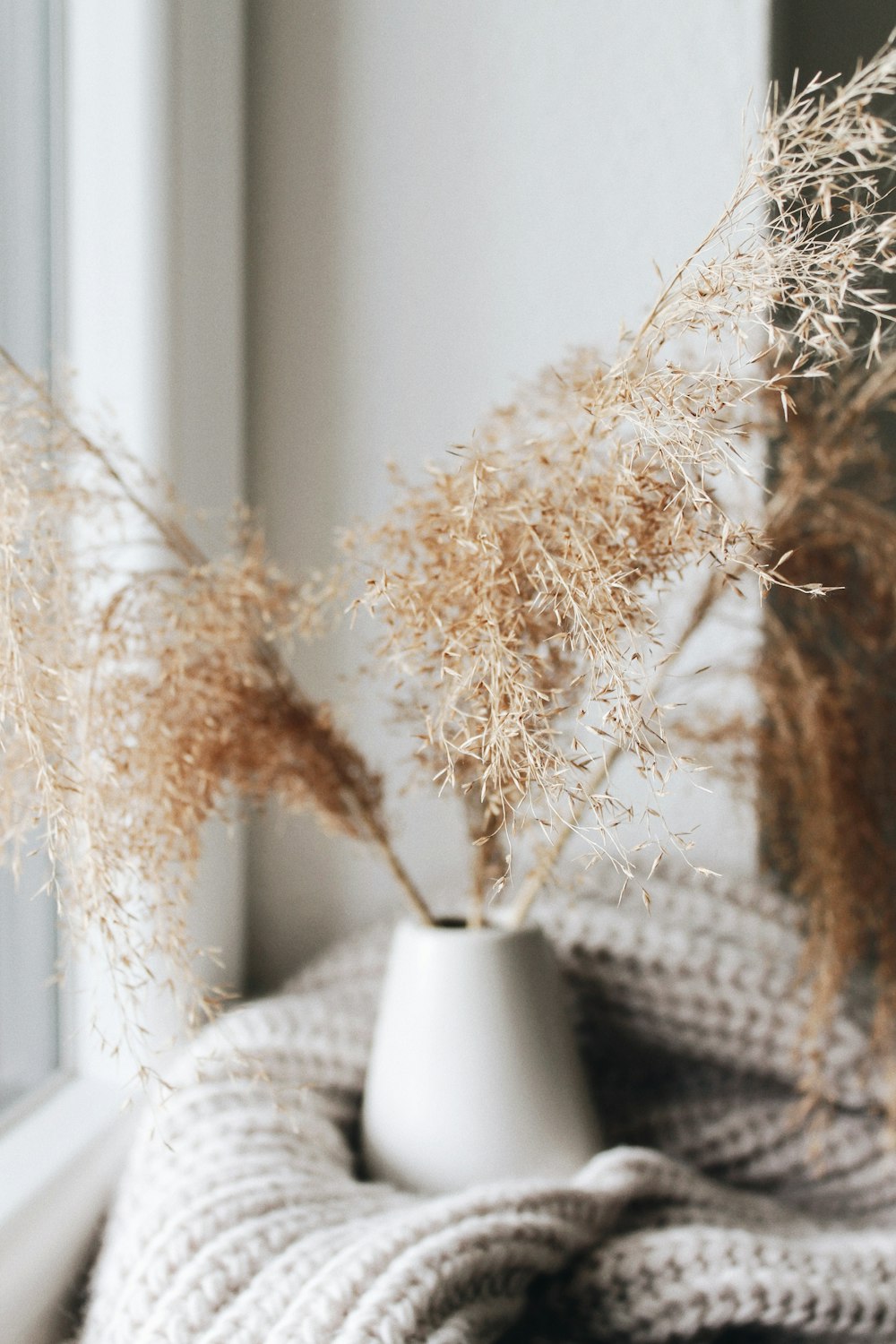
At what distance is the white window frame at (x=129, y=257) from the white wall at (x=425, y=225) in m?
0.09

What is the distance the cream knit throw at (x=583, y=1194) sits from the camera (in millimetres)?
455

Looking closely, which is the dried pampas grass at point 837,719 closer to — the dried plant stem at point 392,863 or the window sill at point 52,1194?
the dried plant stem at point 392,863

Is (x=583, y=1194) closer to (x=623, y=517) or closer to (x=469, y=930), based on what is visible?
(x=469, y=930)

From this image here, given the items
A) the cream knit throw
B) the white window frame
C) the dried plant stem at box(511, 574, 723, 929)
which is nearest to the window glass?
the white window frame

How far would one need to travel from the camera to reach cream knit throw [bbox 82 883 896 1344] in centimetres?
45

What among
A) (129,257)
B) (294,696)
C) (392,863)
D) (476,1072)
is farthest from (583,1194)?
(129,257)

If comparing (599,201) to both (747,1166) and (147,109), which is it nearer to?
(147,109)

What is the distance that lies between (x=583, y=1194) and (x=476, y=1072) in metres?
0.08

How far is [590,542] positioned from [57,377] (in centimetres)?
45

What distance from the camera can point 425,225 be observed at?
32.1 inches

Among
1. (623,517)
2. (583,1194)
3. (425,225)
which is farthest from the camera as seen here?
(425,225)

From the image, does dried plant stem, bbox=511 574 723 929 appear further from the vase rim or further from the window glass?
the window glass

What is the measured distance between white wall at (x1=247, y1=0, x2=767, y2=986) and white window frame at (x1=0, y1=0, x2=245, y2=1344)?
3.6 inches

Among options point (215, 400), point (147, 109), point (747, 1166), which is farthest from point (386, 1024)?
point (147, 109)
